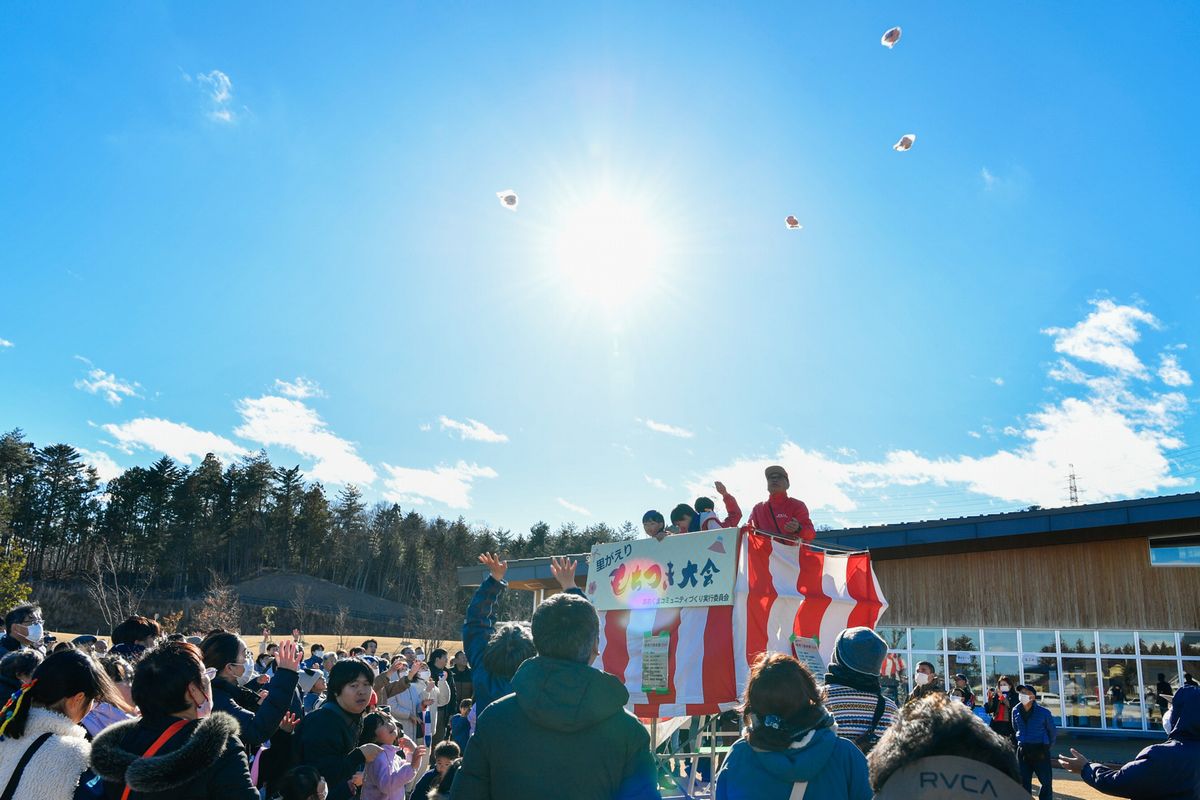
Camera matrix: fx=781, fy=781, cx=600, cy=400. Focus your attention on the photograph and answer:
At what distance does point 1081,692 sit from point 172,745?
20.9 m

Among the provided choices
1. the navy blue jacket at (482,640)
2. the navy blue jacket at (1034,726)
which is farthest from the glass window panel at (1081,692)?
the navy blue jacket at (482,640)

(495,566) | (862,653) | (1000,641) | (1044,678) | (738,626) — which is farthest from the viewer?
(1000,641)

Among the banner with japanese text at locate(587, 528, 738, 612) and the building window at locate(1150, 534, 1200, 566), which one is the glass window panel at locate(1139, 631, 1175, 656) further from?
the banner with japanese text at locate(587, 528, 738, 612)

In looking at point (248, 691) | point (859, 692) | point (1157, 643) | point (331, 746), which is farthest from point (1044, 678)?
point (248, 691)

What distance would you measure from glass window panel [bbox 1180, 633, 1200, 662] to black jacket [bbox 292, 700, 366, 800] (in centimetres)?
1957

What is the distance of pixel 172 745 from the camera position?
9.14 ft

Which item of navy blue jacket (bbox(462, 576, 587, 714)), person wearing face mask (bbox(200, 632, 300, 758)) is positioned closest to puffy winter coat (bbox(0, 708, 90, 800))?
person wearing face mask (bbox(200, 632, 300, 758))

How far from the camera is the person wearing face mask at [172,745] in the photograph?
2.68 m

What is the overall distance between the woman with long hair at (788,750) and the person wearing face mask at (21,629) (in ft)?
21.3

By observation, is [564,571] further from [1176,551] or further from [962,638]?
[1176,551]

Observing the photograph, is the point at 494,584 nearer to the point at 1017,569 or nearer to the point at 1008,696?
the point at 1008,696

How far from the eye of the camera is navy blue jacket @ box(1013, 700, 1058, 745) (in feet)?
35.6

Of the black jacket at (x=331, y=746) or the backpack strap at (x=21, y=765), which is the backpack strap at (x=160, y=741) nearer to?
the backpack strap at (x=21, y=765)

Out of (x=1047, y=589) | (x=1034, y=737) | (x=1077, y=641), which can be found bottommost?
(x=1034, y=737)
